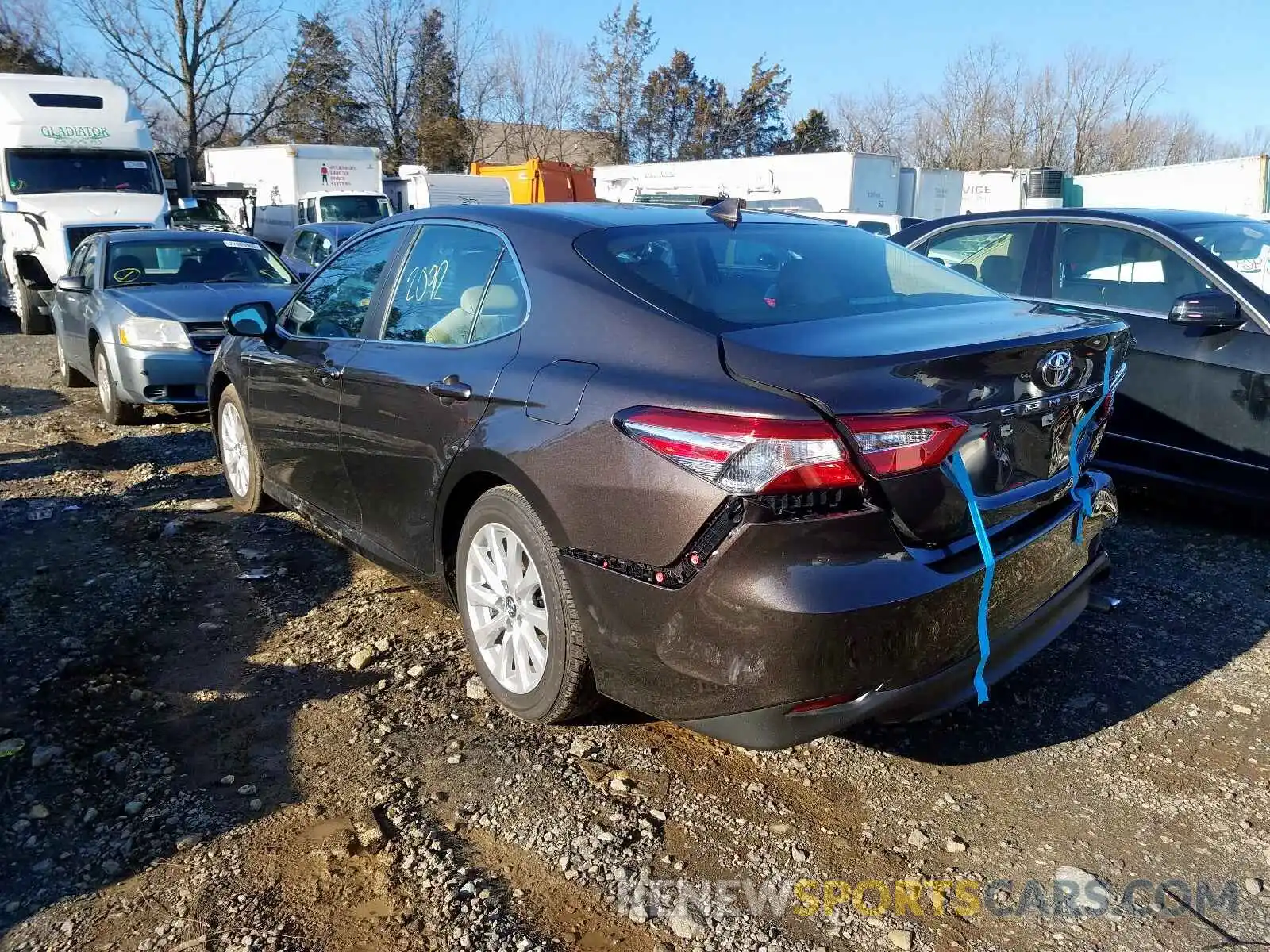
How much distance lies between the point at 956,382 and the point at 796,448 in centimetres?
48

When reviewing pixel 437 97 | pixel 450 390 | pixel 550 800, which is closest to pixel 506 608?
pixel 550 800

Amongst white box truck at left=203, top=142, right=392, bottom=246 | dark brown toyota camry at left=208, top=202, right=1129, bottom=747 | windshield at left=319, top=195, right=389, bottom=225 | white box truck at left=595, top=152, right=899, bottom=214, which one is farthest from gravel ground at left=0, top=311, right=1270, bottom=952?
white box truck at left=203, top=142, right=392, bottom=246

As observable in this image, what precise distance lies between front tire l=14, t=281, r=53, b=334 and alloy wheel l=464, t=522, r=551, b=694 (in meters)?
14.3

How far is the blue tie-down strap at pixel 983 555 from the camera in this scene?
2570 mm

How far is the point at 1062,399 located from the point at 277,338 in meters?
3.39

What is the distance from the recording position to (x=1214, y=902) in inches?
98.3

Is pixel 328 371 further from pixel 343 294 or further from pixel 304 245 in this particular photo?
pixel 304 245

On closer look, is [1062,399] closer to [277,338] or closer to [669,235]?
[669,235]

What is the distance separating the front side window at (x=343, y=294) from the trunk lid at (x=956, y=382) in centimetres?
195

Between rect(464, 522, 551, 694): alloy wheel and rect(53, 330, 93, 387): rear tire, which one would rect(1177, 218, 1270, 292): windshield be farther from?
rect(53, 330, 93, 387): rear tire

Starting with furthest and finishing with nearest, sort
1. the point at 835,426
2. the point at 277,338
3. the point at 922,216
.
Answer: the point at 922,216 < the point at 277,338 < the point at 835,426

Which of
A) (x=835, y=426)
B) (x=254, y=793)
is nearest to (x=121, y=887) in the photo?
(x=254, y=793)

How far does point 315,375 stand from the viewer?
420cm

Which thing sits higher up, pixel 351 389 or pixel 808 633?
pixel 351 389
